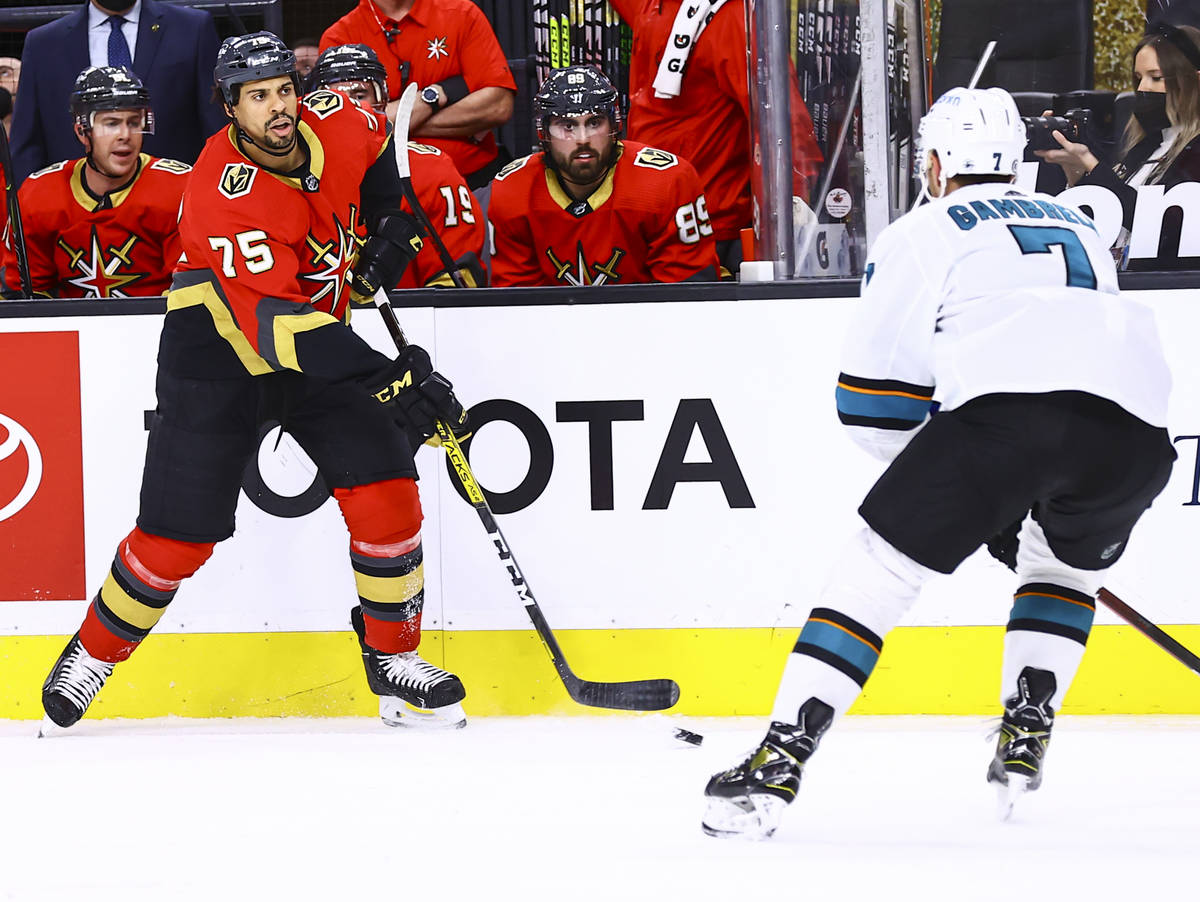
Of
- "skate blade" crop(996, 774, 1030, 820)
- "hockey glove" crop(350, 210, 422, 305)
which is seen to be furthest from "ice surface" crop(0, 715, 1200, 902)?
"hockey glove" crop(350, 210, 422, 305)

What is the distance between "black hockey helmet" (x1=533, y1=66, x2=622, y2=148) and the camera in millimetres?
3365

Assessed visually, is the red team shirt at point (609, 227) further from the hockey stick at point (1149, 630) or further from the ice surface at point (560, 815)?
the hockey stick at point (1149, 630)

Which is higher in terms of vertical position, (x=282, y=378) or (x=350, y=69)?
(x=350, y=69)

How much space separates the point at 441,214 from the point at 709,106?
76 cm

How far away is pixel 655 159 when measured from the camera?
340 centimetres

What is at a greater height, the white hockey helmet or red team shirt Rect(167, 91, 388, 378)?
the white hockey helmet

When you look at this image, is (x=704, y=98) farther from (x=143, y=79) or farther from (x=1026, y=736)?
(x=1026, y=736)

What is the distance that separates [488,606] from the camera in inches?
122

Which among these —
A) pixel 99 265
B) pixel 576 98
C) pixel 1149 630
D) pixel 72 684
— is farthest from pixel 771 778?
pixel 99 265

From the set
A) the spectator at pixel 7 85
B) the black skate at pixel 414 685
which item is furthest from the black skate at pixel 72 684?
the spectator at pixel 7 85

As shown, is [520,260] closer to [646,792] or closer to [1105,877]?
[646,792]

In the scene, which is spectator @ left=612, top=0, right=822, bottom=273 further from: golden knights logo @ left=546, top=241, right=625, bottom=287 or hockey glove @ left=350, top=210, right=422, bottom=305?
hockey glove @ left=350, top=210, right=422, bottom=305

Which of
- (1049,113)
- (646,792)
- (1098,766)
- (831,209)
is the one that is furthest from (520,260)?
(1098,766)

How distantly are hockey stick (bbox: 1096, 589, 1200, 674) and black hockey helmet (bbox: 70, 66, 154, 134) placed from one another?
2.36 meters
